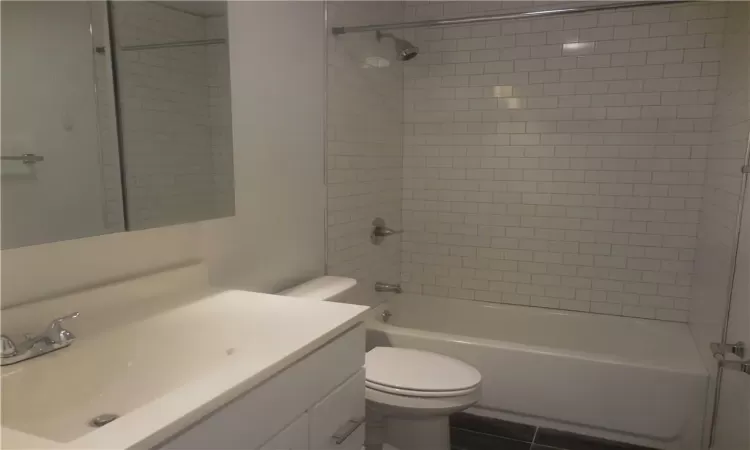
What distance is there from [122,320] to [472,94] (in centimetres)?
237

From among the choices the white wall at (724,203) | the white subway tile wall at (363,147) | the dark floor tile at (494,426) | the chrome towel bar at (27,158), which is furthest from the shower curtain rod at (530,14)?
the dark floor tile at (494,426)

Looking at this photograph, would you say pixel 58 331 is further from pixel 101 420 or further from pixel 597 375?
pixel 597 375

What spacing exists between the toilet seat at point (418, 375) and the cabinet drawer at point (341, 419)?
41 centimetres

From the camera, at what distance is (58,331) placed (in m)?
1.16

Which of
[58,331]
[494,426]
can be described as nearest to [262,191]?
[58,331]

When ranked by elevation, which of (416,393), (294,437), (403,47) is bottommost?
(416,393)

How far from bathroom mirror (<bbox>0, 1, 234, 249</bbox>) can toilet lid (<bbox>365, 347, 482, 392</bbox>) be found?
2.73 feet

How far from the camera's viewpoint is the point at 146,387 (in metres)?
1.24

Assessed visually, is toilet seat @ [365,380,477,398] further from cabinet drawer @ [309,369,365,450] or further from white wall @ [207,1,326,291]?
white wall @ [207,1,326,291]

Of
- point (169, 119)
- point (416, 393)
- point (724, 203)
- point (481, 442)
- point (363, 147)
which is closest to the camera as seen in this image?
point (169, 119)

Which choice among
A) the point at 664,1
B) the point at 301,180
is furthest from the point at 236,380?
the point at 664,1

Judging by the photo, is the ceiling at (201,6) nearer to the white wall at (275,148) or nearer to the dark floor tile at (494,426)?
the white wall at (275,148)

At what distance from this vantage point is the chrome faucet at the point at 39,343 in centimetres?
108

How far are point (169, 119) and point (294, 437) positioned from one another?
0.95m
